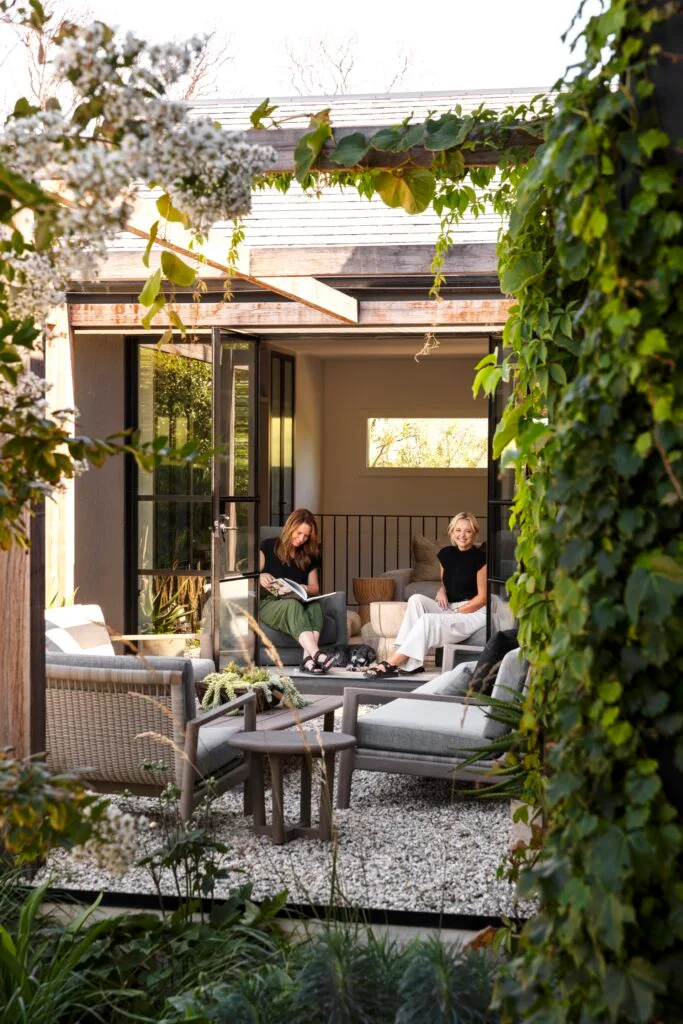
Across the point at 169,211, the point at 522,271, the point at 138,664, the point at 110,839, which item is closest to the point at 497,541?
the point at 138,664

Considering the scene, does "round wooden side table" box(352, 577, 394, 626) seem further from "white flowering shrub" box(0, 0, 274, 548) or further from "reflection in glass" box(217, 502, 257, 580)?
"white flowering shrub" box(0, 0, 274, 548)

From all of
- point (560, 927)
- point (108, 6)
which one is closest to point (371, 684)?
point (560, 927)

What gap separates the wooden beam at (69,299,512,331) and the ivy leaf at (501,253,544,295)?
15.3 feet

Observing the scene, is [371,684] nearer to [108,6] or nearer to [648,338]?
[648,338]

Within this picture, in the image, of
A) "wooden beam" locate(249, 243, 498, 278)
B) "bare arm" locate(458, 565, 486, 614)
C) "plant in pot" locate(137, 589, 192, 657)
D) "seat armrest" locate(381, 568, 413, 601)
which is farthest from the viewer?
"seat armrest" locate(381, 568, 413, 601)

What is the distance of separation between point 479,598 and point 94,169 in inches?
263

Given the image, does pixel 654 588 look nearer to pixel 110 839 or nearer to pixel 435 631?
pixel 110 839

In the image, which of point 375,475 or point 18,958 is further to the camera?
point 375,475

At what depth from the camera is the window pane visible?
12531 mm

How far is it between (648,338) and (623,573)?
370 millimetres

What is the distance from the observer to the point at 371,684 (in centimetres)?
738

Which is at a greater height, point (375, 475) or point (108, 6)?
point (108, 6)

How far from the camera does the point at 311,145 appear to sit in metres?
2.89

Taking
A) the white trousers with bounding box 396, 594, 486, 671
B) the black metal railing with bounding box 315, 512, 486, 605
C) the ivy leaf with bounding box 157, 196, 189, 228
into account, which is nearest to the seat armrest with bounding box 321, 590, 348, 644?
the white trousers with bounding box 396, 594, 486, 671
